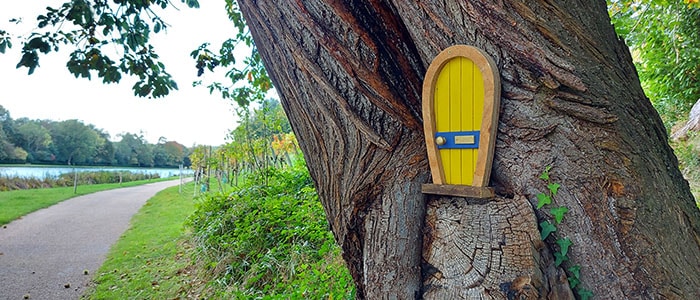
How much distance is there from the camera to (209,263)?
4609 mm

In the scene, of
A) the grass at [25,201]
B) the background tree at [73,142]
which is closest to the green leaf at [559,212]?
the grass at [25,201]

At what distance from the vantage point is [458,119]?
1.39 m

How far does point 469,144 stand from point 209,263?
13.7 feet

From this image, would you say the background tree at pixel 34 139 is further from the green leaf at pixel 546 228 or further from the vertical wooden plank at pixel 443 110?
the green leaf at pixel 546 228

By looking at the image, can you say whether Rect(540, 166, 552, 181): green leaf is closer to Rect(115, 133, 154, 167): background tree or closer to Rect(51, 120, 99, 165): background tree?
Rect(51, 120, 99, 165): background tree

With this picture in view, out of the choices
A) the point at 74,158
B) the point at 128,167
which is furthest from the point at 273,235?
the point at 128,167

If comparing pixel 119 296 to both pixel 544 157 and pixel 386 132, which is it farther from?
pixel 544 157

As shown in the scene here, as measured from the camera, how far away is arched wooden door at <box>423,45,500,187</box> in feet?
4.18

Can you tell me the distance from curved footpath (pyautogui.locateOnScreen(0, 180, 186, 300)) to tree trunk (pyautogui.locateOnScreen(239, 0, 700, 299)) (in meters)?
4.57

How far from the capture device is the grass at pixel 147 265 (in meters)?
4.32

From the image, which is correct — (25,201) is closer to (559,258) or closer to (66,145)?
(66,145)

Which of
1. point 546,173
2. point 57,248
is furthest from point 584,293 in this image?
point 57,248

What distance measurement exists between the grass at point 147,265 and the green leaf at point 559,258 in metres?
3.99

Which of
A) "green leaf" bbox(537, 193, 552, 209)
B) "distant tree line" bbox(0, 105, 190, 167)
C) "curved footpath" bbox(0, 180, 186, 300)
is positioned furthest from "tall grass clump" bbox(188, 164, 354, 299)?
"distant tree line" bbox(0, 105, 190, 167)
